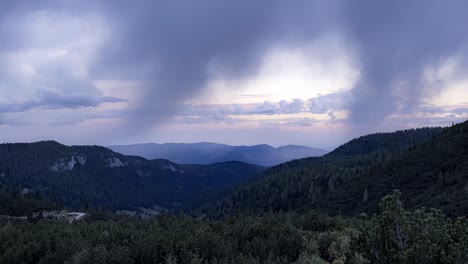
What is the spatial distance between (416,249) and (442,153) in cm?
10116

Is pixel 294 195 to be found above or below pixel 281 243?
below

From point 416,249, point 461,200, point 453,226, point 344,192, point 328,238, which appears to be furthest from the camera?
point 344,192

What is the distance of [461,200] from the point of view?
66625 millimetres

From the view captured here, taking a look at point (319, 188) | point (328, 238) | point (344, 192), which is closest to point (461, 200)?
point (344, 192)

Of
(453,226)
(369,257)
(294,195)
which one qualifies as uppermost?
(453,226)

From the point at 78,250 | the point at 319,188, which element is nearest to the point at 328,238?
the point at 78,250

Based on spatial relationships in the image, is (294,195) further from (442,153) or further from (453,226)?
(453,226)

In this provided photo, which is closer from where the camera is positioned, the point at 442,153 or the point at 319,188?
the point at 442,153

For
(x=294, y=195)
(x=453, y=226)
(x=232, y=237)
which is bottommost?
(x=294, y=195)

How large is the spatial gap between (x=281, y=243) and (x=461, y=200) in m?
57.9

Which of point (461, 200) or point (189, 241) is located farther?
point (461, 200)

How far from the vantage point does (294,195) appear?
154 metres

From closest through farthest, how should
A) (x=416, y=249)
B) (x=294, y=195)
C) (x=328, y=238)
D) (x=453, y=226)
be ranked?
1. (x=416, y=249)
2. (x=453, y=226)
3. (x=328, y=238)
4. (x=294, y=195)

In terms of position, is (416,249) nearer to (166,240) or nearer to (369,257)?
(369,257)
